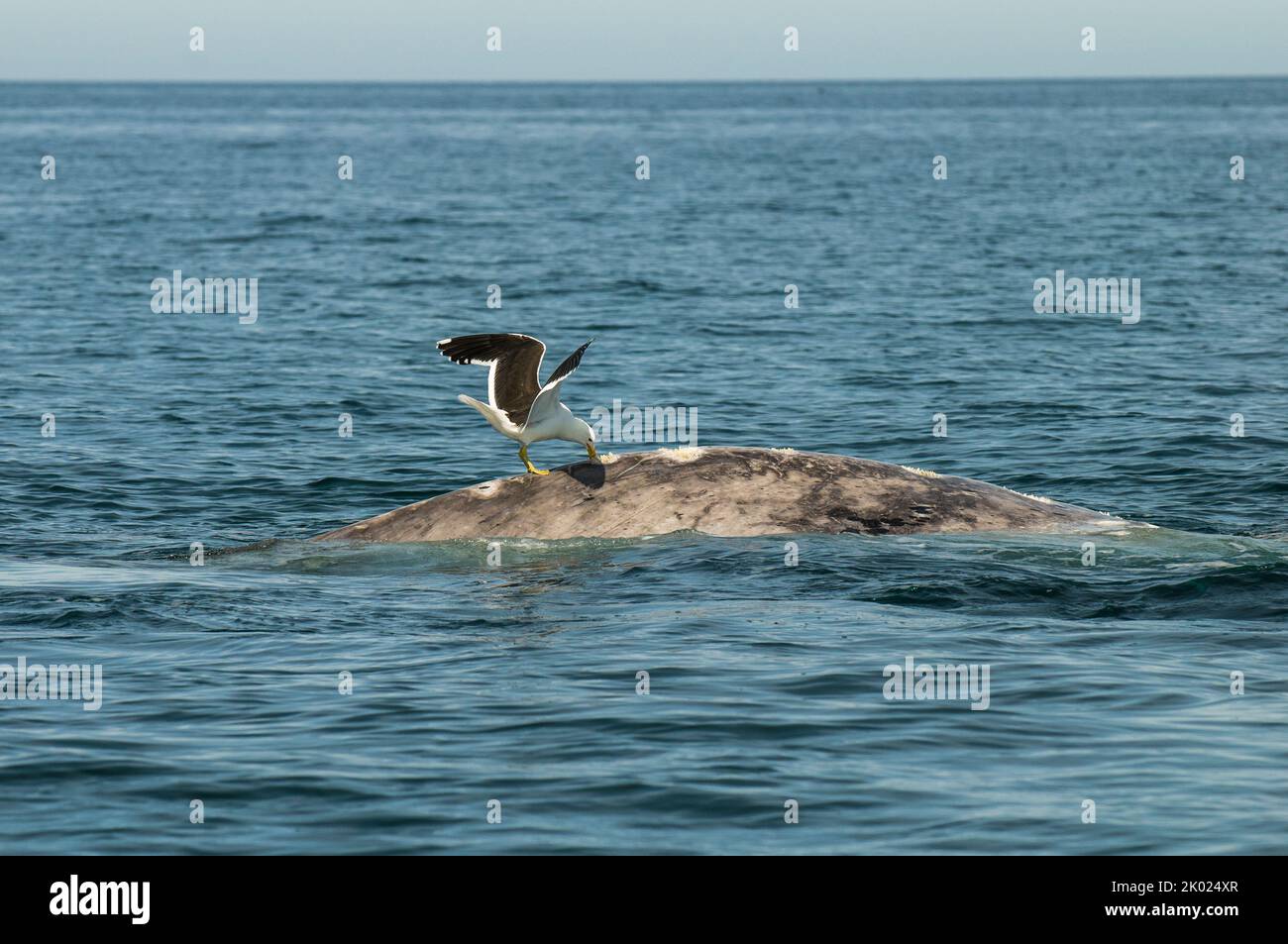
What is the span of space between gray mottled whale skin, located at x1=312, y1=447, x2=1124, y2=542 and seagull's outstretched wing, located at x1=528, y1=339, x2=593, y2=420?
1240mm

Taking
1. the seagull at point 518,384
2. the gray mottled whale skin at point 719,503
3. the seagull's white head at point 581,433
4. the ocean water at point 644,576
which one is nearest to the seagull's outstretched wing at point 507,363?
the seagull at point 518,384

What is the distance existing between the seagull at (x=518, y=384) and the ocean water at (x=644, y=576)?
1.21 m

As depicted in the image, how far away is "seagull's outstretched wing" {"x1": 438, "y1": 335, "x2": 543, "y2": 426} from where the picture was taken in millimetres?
13953

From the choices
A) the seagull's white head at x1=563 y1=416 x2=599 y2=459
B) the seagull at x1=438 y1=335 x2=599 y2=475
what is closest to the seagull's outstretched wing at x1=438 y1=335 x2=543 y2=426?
the seagull at x1=438 y1=335 x2=599 y2=475

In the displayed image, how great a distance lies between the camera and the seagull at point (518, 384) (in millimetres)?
13969

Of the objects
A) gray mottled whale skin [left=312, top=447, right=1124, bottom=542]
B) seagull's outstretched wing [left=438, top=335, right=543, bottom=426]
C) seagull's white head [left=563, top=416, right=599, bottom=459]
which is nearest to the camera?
seagull's outstretched wing [left=438, top=335, right=543, bottom=426]

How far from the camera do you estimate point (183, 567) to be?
15.6m

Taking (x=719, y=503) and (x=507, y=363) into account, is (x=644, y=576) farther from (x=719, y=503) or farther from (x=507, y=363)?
(x=507, y=363)

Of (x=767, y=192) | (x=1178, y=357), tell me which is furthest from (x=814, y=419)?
(x=767, y=192)

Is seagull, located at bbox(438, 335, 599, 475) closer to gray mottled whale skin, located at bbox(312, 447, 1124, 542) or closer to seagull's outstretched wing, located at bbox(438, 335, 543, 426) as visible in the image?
seagull's outstretched wing, located at bbox(438, 335, 543, 426)

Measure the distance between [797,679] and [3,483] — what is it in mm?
11914

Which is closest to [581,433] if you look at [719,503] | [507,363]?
[507,363]
